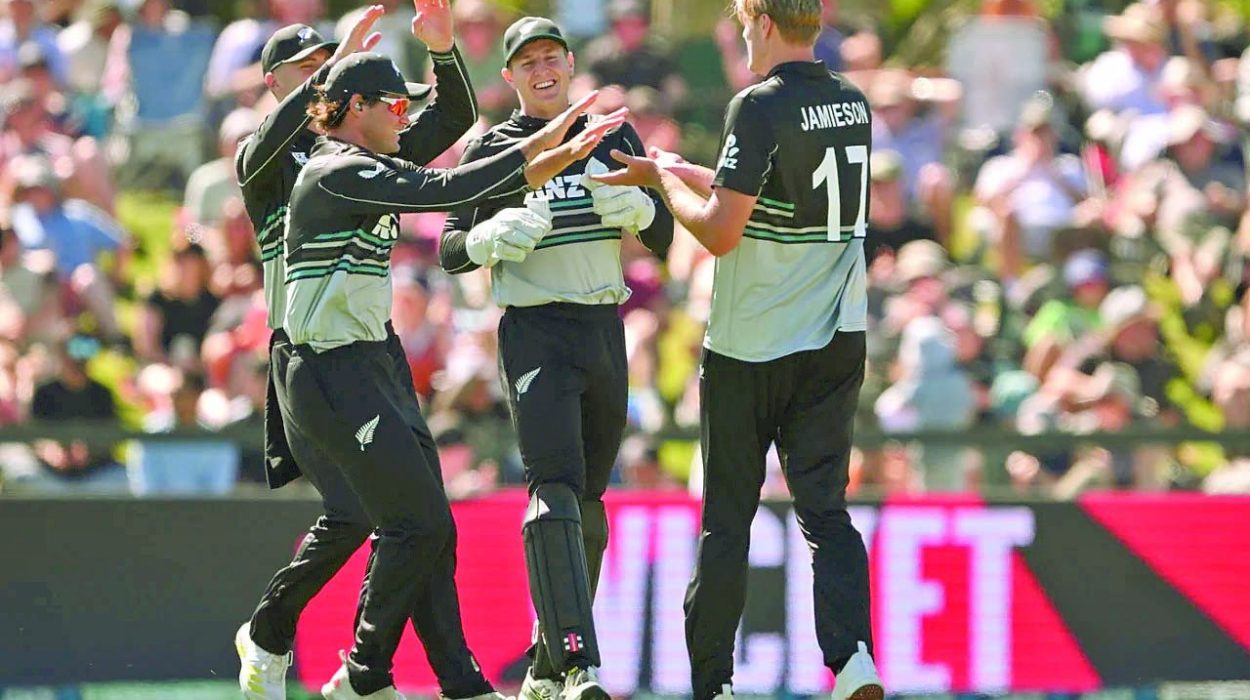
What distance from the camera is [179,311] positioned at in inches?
504

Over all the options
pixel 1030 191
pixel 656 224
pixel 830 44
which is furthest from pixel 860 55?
pixel 656 224

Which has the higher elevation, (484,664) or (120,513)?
(120,513)

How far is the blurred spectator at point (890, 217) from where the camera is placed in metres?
13.3

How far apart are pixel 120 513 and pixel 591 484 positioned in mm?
3500

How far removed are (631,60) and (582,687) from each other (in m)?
8.93

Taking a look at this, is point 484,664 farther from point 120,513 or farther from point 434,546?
point 434,546

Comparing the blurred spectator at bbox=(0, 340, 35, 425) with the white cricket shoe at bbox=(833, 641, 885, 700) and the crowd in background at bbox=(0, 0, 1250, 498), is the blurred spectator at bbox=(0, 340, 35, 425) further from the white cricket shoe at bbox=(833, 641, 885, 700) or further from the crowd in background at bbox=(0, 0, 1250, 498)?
the white cricket shoe at bbox=(833, 641, 885, 700)

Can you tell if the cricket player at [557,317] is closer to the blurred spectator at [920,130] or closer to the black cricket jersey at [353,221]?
the black cricket jersey at [353,221]

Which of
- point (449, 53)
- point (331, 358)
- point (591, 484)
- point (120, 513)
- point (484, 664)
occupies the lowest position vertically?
point (484, 664)

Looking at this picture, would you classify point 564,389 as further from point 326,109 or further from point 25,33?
point 25,33

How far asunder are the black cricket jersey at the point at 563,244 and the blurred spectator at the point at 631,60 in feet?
25.4

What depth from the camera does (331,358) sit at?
7.02 m

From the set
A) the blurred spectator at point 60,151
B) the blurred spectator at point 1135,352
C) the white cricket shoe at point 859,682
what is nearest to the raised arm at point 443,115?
the white cricket shoe at point 859,682

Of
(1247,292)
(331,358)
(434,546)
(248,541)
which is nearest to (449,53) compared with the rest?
(331,358)
